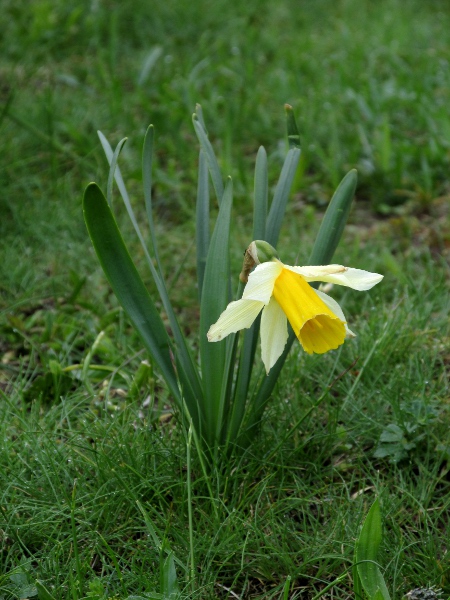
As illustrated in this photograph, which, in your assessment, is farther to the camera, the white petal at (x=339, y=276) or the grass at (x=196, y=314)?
the grass at (x=196, y=314)

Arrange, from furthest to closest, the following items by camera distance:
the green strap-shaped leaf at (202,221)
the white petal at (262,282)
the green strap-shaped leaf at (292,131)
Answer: the green strap-shaped leaf at (202,221) < the green strap-shaped leaf at (292,131) < the white petal at (262,282)

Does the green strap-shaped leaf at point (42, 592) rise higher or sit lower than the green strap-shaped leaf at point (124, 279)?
lower

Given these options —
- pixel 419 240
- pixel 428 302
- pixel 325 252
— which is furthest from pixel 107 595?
pixel 419 240

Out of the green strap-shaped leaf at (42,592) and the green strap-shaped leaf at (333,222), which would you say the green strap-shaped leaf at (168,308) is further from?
the green strap-shaped leaf at (42,592)

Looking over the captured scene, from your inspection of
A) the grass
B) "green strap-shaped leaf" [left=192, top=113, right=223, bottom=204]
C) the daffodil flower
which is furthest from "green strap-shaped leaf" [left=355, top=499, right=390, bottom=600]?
"green strap-shaped leaf" [left=192, top=113, right=223, bottom=204]

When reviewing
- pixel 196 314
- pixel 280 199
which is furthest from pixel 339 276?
pixel 196 314

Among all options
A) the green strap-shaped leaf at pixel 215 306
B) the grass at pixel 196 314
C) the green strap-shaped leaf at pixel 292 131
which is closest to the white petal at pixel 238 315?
the green strap-shaped leaf at pixel 215 306

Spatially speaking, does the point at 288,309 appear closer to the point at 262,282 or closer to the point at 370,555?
the point at 262,282
